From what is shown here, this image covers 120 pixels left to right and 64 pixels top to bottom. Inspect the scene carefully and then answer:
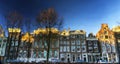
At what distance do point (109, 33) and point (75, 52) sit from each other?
38.0 feet

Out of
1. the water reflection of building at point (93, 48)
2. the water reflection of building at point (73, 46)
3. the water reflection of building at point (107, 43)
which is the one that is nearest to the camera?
the water reflection of building at point (107, 43)

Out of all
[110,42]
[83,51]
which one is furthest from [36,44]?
[110,42]

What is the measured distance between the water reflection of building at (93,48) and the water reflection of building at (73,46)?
1249 millimetres

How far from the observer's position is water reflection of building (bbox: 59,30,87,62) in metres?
47.0

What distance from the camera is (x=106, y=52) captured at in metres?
46.5

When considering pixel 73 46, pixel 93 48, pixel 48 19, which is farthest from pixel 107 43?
pixel 48 19

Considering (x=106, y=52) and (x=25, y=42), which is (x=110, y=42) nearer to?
(x=106, y=52)

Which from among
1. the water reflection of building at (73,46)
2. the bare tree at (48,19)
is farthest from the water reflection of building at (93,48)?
the bare tree at (48,19)

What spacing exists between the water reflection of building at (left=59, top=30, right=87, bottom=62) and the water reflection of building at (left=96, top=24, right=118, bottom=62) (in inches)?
199

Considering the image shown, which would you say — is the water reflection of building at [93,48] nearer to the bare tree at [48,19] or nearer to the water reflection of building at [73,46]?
the water reflection of building at [73,46]

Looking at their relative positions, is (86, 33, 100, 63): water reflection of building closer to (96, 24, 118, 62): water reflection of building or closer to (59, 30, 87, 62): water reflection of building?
(59, 30, 87, 62): water reflection of building

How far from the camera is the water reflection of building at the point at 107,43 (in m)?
46.4

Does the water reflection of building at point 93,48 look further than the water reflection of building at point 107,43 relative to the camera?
Yes

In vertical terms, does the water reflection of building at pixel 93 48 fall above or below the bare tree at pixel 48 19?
below
